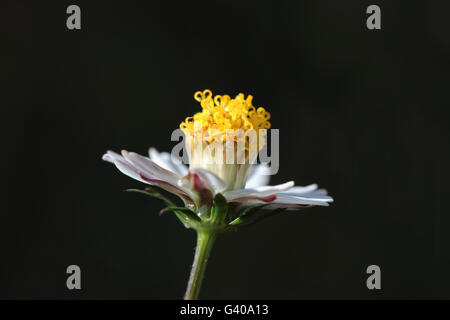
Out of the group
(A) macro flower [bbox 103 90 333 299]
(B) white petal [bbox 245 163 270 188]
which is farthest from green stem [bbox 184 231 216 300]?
(B) white petal [bbox 245 163 270 188]

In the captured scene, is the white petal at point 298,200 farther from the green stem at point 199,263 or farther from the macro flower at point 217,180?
the green stem at point 199,263

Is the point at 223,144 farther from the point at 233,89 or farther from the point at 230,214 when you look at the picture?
the point at 233,89

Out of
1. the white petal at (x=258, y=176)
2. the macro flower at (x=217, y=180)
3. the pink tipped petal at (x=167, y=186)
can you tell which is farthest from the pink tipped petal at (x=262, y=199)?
the white petal at (x=258, y=176)

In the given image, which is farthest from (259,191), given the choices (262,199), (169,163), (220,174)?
(169,163)

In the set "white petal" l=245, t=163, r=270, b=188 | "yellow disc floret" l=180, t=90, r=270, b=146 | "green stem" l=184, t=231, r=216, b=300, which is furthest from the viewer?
"white petal" l=245, t=163, r=270, b=188

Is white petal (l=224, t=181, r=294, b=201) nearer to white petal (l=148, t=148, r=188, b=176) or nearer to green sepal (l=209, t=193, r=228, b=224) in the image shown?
green sepal (l=209, t=193, r=228, b=224)

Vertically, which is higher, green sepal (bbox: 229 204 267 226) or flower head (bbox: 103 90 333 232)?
flower head (bbox: 103 90 333 232)

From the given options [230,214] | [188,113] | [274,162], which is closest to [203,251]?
[230,214]
